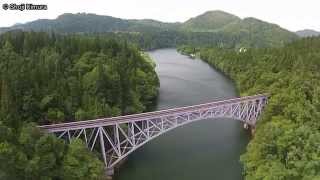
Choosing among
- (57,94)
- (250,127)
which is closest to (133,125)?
Answer: (57,94)

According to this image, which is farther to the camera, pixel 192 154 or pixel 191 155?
pixel 192 154

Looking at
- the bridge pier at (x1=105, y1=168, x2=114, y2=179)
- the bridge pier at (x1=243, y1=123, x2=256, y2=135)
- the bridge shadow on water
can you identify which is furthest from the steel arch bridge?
the bridge shadow on water

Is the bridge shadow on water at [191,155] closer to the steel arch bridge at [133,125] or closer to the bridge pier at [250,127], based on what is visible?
the bridge pier at [250,127]

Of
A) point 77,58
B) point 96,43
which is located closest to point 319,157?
point 77,58

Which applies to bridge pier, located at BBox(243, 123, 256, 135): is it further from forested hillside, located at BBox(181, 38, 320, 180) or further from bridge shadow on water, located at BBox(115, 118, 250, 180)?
forested hillside, located at BBox(181, 38, 320, 180)

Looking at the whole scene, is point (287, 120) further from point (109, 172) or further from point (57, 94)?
point (57, 94)

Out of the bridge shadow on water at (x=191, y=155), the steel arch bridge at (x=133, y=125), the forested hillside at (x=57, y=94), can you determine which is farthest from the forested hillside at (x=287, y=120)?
the forested hillside at (x=57, y=94)
